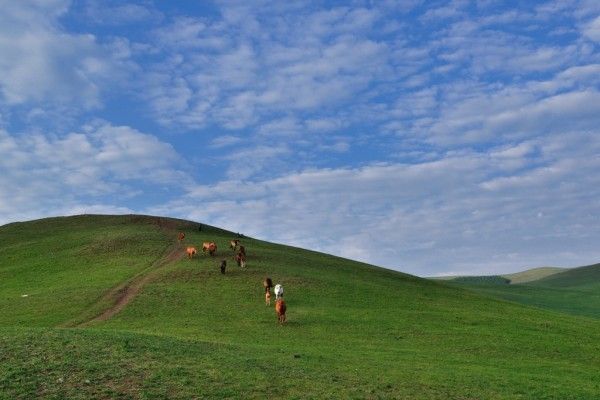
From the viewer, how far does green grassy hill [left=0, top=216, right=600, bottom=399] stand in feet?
69.9

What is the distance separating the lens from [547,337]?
3944 cm

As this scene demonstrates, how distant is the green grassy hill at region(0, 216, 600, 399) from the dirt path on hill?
6.0 inches

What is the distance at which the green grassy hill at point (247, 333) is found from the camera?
69.9ft

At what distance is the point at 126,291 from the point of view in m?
48.5

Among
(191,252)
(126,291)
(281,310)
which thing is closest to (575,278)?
(191,252)

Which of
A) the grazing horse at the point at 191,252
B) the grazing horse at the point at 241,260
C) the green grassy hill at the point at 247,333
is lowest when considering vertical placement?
the green grassy hill at the point at 247,333

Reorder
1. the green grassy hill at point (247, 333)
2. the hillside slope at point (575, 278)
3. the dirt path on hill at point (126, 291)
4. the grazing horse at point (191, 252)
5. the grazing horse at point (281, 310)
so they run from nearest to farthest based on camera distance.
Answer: the green grassy hill at point (247, 333) → the grazing horse at point (281, 310) → the dirt path on hill at point (126, 291) → the grazing horse at point (191, 252) → the hillside slope at point (575, 278)

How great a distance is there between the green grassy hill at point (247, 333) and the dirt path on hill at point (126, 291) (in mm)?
153

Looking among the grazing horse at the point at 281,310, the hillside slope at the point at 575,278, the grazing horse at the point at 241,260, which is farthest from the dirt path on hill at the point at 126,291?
the hillside slope at the point at 575,278

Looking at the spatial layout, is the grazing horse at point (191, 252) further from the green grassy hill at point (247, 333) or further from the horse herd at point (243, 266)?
the green grassy hill at point (247, 333)

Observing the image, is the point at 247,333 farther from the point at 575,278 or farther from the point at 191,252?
the point at 575,278

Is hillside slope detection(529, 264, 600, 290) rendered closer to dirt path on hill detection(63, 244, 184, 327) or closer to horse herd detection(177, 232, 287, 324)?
Answer: horse herd detection(177, 232, 287, 324)

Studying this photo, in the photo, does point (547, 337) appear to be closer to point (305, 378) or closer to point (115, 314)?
point (305, 378)

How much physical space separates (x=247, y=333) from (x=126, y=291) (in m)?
16.2
